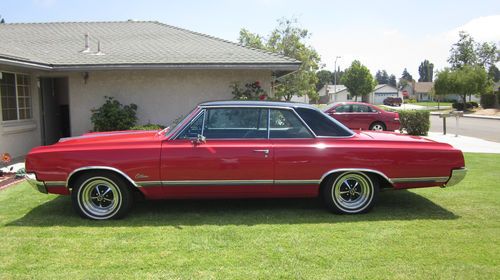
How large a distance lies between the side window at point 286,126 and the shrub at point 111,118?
22.3ft

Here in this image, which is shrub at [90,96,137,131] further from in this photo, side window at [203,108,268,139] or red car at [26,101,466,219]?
side window at [203,108,268,139]

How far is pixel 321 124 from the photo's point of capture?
5.67m

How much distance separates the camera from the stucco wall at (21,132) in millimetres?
10125

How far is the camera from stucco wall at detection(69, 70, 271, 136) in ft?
39.7

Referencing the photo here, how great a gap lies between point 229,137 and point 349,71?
68487mm

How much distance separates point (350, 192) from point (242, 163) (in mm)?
1509

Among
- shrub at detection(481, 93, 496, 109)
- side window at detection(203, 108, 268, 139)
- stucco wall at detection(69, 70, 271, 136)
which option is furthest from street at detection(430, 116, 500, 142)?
shrub at detection(481, 93, 496, 109)

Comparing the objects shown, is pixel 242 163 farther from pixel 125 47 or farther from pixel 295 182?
pixel 125 47

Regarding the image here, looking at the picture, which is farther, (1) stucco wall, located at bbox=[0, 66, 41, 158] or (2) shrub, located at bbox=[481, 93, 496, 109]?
(2) shrub, located at bbox=[481, 93, 496, 109]

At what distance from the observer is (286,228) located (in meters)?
5.07

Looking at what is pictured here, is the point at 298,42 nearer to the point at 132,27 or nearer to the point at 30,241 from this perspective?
the point at 132,27

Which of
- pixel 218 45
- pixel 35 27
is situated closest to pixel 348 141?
pixel 218 45

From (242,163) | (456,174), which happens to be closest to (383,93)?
(456,174)

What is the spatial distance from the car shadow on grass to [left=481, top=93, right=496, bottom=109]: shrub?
46.6 metres
